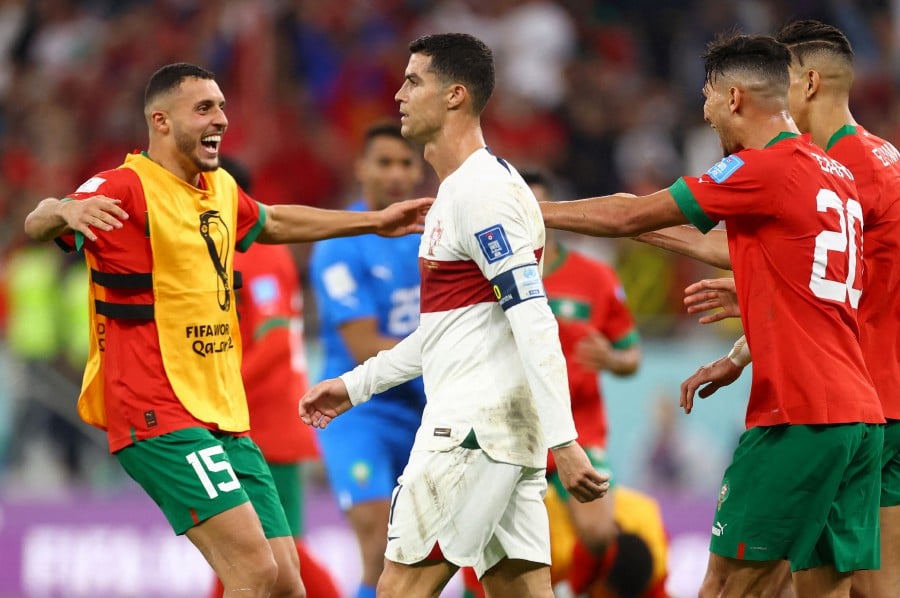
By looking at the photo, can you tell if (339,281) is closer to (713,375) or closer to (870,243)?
(713,375)

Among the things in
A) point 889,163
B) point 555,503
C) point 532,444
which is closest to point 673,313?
point 555,503

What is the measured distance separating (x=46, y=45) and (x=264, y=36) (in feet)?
12.4

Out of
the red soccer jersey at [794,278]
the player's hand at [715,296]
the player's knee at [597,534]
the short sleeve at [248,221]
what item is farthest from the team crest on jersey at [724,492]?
the player's knee at [597,534]

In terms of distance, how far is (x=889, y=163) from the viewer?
662 cm

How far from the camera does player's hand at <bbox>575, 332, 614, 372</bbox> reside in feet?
29.3

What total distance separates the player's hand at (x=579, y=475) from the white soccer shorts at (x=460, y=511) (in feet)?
1.17

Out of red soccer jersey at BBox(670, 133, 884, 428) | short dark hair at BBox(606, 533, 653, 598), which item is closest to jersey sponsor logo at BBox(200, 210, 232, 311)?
red soccer jersey at BBox(670, 133, 884, 428)

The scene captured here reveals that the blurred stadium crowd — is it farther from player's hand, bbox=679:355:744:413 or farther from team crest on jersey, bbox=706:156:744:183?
team crest on jersey, bbox=706:156:744:183

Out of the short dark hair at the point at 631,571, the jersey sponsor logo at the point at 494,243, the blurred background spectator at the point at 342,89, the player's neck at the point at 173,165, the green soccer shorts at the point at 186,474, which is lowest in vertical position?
the short dark hair at the point at 631,571

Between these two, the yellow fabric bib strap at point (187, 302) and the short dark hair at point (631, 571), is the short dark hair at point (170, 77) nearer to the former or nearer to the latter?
the yellow fabric bib strap at point (187, 302)

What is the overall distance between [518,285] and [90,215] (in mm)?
1950

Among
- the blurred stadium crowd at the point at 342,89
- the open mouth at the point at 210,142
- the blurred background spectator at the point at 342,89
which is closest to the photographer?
the open mouth at the point at 210,142

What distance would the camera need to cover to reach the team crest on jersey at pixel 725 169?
589 cm

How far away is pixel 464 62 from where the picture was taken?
240 inches
